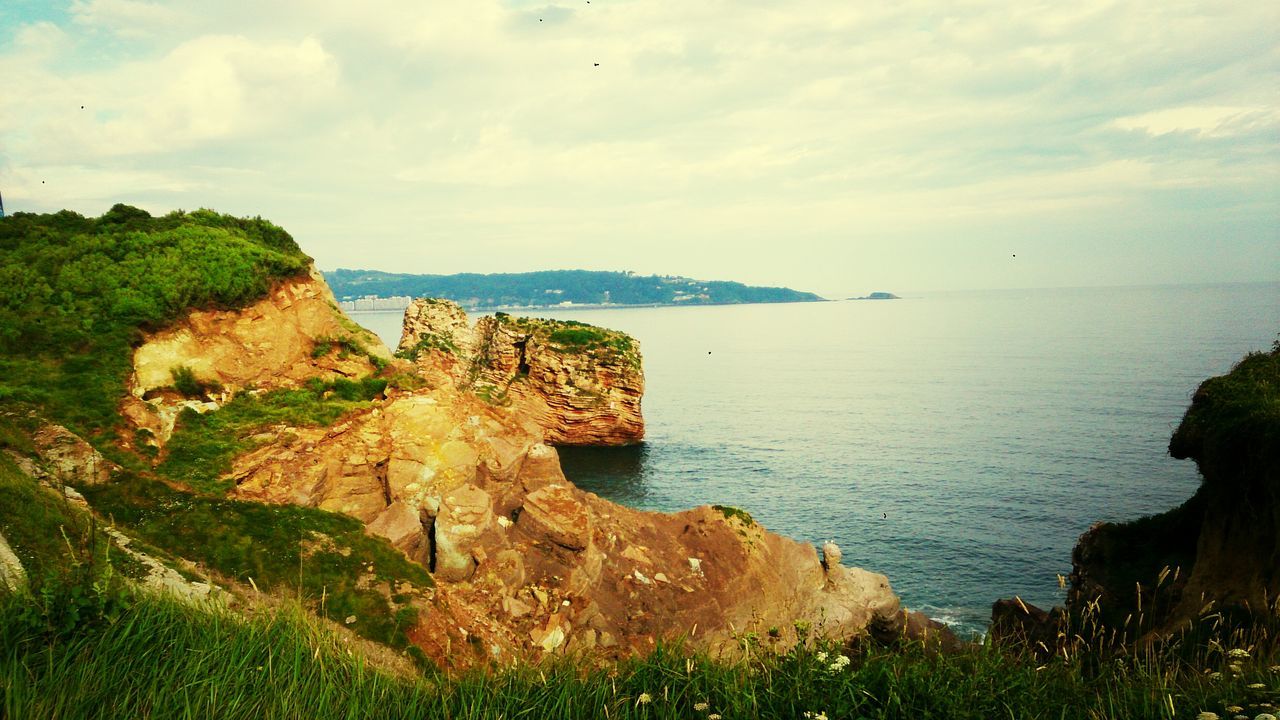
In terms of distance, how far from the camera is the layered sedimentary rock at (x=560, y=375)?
2256 inches

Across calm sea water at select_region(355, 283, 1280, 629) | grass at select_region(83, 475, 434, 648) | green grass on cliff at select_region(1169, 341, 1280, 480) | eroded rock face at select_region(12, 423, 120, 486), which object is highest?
green grass on cliff at select_region(1169, 341, 1280, 480)

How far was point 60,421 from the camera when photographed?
14.0 meters

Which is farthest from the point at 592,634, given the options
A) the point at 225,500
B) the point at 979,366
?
the point at 979,366

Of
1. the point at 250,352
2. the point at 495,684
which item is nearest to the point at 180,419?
the point at 250,352

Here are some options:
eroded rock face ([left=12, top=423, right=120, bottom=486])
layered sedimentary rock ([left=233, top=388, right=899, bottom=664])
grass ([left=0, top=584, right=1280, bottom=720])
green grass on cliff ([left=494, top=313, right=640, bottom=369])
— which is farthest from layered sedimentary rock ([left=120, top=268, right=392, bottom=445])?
green grass on cliff ([left=494, top=313, right=640, bottom=369])

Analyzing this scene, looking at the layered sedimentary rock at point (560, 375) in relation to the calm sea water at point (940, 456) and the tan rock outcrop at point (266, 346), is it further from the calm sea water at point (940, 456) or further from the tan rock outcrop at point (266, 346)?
the tan rock outcrop at point (266, 346)

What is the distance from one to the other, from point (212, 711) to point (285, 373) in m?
15.9

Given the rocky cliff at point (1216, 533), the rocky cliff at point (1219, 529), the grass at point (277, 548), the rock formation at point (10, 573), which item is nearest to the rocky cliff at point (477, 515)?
the grass at point (277, 548)

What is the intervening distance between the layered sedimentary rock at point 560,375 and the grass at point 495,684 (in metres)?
50.6

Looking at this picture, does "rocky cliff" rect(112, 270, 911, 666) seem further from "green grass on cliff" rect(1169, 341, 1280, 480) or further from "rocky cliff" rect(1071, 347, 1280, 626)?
"green grass on cliff" rect(1169, 341, 1280, 480)

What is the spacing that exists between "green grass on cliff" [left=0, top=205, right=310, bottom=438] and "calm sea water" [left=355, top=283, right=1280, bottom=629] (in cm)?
2736

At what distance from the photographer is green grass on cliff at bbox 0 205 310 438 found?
14969 mm

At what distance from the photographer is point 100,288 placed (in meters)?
17.4

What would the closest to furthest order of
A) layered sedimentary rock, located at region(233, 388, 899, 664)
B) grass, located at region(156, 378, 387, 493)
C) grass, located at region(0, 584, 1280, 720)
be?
grass, located at region(0, 584, 1280, 720) < grass, located at region(156, 378, 387, 493) < layered sedimentary rock, located at region(233, 388, 899, 664)
